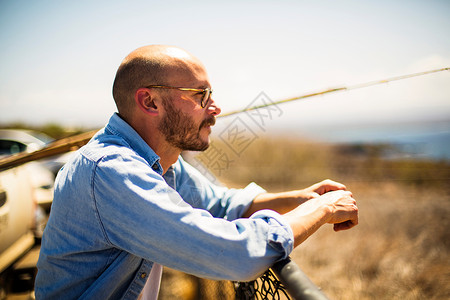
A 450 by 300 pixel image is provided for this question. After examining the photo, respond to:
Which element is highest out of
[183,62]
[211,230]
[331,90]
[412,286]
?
[183,62]

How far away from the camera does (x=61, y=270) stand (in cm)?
132

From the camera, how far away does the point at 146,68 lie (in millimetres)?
1559

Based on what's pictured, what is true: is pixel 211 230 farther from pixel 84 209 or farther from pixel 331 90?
pixel 331 90

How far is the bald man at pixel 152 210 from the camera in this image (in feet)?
3.40

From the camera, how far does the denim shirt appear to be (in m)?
1.03

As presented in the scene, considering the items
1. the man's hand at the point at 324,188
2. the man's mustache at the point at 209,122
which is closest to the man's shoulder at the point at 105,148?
the man's mustache at the point at 209,122

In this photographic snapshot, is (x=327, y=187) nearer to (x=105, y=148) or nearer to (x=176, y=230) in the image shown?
(x=176, y=230)

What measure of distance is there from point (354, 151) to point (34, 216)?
21.6 meters

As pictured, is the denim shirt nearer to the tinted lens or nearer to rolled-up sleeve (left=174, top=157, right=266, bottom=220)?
the tinted lens

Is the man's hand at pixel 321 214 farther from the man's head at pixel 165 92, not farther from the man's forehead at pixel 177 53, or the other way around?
the man's forehead at pixel 177 53

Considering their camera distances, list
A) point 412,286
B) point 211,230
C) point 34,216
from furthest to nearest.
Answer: point 412,286 → point 34,216 → point 211,230

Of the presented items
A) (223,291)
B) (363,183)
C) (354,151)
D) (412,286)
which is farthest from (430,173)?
(223,291)

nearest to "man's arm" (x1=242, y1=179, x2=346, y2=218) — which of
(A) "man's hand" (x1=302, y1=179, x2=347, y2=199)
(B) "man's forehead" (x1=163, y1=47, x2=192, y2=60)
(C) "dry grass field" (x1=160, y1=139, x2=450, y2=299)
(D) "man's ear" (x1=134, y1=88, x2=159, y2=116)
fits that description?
(A) "man's hand" (x1=302, y1=179, x2=347, y2=199)

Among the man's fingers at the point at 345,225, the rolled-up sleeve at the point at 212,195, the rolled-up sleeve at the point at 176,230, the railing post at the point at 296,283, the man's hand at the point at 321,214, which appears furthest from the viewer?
the rolled-up sleeve at the point at 212,195
